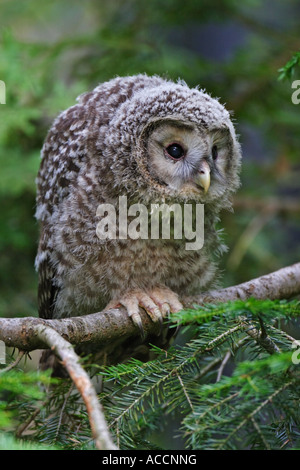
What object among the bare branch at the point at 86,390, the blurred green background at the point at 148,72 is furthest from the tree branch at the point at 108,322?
the blurred green background at the point at 148,72

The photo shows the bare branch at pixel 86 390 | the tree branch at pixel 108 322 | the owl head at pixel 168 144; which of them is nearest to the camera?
the bare branch at pixel 86 390

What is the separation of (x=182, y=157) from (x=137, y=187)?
1.08 ft

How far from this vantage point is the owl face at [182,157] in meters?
3.39

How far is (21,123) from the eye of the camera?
4789 mm

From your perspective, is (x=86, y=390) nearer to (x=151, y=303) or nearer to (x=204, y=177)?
(x=151, y=303)

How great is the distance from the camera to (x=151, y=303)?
11.1 feet

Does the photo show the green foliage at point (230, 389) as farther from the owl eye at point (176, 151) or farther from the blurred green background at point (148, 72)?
the blurred green background at point (148, 72)

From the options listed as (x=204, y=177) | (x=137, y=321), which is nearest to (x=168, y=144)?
(x=204, y=177)

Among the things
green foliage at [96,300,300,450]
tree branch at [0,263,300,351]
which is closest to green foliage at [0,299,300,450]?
green foliage at [96,300,300,450]

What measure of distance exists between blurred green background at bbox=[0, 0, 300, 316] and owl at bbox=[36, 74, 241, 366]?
1.31m

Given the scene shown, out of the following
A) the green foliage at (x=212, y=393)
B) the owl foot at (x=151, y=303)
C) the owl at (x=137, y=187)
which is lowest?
the green foliage at (x=212, y=393)
